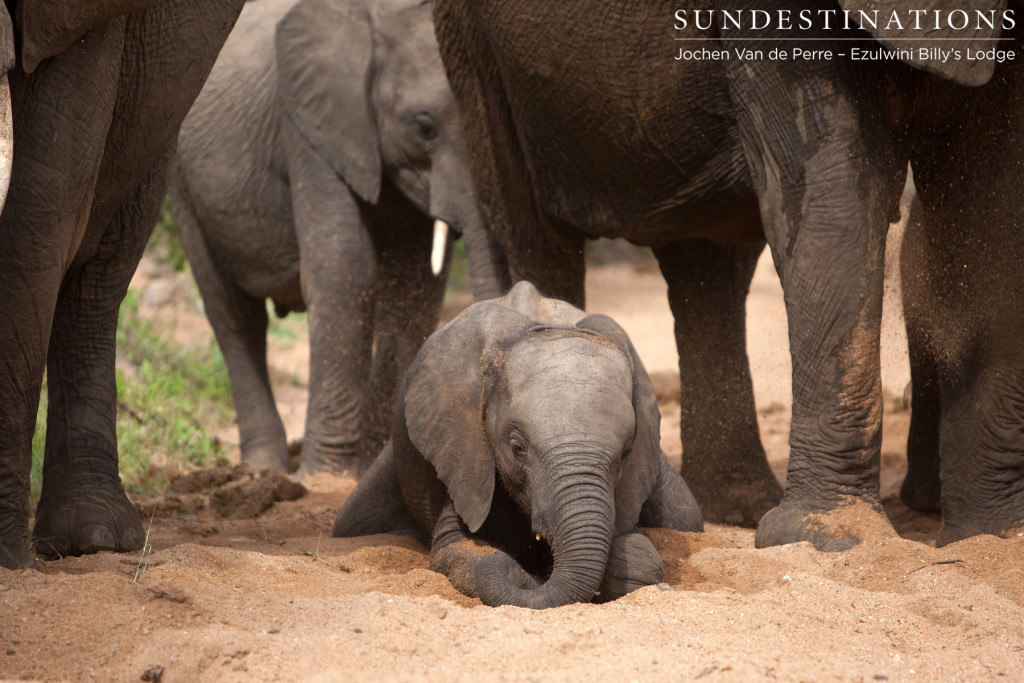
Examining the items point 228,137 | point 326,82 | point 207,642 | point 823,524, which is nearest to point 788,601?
point 823,524

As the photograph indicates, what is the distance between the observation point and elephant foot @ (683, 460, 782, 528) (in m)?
5.01

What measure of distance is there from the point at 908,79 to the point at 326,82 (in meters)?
3.20

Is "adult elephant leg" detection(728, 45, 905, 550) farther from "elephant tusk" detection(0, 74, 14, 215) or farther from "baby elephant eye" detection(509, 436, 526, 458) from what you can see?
"elephant tusk" detection(0, 74, 14, 215)

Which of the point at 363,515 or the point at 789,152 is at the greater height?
the point at 789,152

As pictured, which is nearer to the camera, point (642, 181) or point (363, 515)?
point (363, 515)

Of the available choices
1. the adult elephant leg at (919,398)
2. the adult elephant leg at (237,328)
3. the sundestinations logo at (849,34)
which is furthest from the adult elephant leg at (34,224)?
the adult elephant leg at (237,328)

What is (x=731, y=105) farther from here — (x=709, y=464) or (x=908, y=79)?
(x=709, y=464)

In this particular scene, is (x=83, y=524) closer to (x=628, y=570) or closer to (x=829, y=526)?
(x=628, y=570)

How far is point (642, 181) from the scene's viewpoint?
4676mm

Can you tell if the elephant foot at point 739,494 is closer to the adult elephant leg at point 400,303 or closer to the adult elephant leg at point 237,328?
the adult elephant leg at point 400,303

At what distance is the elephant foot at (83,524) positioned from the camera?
385cm

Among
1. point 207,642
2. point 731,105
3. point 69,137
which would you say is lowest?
point 207,642

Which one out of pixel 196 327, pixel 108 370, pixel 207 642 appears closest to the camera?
pixel 207 642

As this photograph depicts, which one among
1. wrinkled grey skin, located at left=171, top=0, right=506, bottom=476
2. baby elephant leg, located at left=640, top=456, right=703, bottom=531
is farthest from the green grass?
baby elephant leg, located at left=640, top=456, right=703, bottom=531
